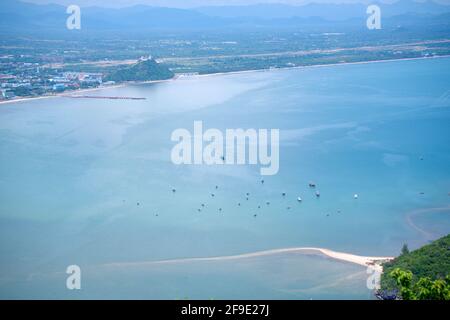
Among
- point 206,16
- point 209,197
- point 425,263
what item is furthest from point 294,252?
point 206,16

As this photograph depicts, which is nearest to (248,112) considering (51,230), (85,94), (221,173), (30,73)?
(221,173)

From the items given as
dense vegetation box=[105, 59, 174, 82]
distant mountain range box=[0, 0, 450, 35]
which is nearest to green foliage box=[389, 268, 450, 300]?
dense vegetation box=[105, 59, 174, 82]

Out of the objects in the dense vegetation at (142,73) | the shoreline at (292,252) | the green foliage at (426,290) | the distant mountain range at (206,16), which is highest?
the distant mountain range at (206,16)

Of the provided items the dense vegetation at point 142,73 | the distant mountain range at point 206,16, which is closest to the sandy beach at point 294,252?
the dense vegetation at point 142,73

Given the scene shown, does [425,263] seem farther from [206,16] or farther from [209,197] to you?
[206,16]

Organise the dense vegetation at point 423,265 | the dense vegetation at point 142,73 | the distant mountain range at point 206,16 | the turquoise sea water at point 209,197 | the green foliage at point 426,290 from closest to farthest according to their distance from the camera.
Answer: the green foliage at point 426,290, the dense vegetation at point 423,265, the turquoise sea water at point 209,197, the dense vegetation at point 142,73, the distant mountain range at point 206,16

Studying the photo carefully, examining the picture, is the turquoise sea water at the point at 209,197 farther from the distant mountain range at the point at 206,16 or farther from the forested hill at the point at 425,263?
the distant mountain range at the point at 206,16

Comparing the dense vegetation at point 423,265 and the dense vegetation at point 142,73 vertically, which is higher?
the dense vegetation at point 142,73

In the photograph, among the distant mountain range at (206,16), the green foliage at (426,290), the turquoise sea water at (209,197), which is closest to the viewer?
the green foliage at (426,290)
